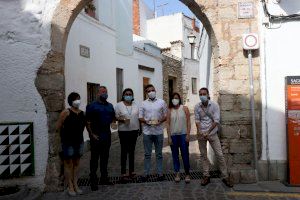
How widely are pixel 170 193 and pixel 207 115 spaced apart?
1.41m

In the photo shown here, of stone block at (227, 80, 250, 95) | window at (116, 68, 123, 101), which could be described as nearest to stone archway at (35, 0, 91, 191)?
stone block at (227, 80, 250, 95)

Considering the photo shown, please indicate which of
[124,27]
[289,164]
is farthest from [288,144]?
[124,27]

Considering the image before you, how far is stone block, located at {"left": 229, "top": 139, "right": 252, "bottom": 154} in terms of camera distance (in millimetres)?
5836

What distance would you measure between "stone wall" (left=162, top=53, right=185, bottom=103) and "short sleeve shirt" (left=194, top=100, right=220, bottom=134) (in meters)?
14.6

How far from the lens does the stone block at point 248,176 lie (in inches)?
225

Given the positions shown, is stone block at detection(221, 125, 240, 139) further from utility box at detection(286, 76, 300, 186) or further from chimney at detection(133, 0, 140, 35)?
chimney at detection(133, 0, 140, 35)

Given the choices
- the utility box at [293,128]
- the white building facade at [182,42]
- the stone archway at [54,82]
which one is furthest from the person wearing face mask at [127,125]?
the white building facade at [182,42]

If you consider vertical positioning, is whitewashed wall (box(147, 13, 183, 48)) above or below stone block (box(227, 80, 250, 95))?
above

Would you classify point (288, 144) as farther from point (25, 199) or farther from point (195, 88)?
point (195, 88)

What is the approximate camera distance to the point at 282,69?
5750 millimetres

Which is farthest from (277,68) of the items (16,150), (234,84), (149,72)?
(149,72)

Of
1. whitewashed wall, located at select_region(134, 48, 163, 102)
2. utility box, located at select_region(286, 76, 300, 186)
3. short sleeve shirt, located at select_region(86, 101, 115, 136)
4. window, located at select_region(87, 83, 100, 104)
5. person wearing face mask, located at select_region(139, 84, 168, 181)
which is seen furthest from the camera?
whitewashed wall, located at select_region(134, 48, 163, 102)

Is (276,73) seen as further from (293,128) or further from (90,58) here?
(90,58)

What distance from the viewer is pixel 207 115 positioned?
5781mm
